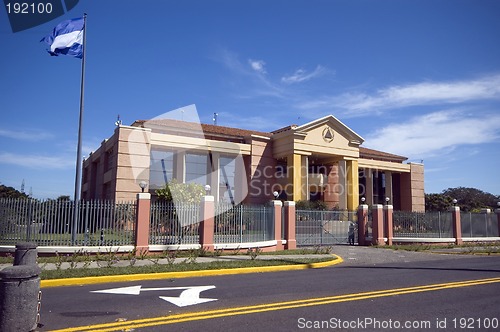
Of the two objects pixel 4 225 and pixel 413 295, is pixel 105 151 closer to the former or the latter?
pixel 4 225

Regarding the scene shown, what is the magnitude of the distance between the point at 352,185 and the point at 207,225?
102ft

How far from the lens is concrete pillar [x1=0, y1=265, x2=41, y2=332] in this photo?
201 inches

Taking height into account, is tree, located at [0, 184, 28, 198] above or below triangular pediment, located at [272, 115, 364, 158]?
below

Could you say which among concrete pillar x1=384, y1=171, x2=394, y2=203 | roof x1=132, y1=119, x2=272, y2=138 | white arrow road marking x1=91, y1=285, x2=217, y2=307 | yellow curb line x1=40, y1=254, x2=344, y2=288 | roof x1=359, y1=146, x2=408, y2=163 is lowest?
yellow curb line x1=40, y1=254, x2=344, y2=288

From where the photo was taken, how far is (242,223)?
19250 mm

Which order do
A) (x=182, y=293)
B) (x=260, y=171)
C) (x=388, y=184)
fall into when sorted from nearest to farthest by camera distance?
(x=182, y=293)
(x=260, y=171)
(x=388, y=184)

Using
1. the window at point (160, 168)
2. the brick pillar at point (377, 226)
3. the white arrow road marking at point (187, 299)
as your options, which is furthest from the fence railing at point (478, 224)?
the white arrow road marking at point (187, 299)

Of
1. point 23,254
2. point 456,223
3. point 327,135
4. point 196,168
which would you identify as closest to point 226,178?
point 196,168

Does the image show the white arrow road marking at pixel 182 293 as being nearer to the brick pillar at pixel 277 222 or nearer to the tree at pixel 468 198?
the brick pillar at pixel 277 222

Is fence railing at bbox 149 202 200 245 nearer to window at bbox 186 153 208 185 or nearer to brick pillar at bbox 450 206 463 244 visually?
brick pillar at bbox 450 206 463 244

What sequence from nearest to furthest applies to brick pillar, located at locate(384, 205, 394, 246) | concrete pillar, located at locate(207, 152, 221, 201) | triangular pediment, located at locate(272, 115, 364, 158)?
brick pillar, located at locate(384, 205, 394, 246)
concrete pillar, located at locate(207, 152, 221, 201)
triangular pediment, located at locate(272, 115, 364, 158)

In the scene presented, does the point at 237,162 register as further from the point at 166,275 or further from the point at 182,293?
the point at 182,293

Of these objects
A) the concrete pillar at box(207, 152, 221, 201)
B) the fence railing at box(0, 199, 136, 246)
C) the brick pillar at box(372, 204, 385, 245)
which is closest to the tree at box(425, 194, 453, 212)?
the concrete pillar at box(207, 152, 221, 201)

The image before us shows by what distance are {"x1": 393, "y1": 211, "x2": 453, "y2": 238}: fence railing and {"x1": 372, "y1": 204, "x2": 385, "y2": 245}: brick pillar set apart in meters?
1.44
